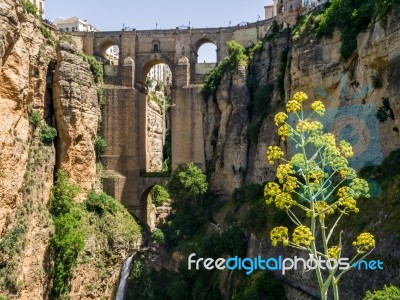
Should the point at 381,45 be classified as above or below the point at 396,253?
above

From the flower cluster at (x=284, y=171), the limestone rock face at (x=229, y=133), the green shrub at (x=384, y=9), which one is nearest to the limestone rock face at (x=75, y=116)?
the limestone rock face at (x=229, y=133)

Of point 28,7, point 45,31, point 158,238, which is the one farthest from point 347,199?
point 45,31

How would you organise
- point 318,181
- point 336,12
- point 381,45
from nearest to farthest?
point 318,181
point 381,45
point 336,12

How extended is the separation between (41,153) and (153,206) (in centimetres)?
1500

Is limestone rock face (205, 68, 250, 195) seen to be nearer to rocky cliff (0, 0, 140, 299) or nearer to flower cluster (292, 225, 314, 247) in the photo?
rocky cliff (0, 0, 140, 299)

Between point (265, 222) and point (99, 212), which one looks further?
point (99, 212)

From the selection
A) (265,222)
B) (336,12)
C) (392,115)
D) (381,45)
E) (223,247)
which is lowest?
(223,247)

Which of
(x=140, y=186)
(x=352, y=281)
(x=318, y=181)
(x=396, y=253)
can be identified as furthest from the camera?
(x=140, y=186)

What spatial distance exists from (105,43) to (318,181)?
103ft

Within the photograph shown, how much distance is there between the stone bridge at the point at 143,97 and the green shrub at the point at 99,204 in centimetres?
285

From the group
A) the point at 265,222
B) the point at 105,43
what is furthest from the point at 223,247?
the point at 105,43

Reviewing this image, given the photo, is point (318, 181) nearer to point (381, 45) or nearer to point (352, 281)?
point (352, 281)

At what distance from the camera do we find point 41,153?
974 inches

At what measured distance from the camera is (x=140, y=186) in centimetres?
3219
